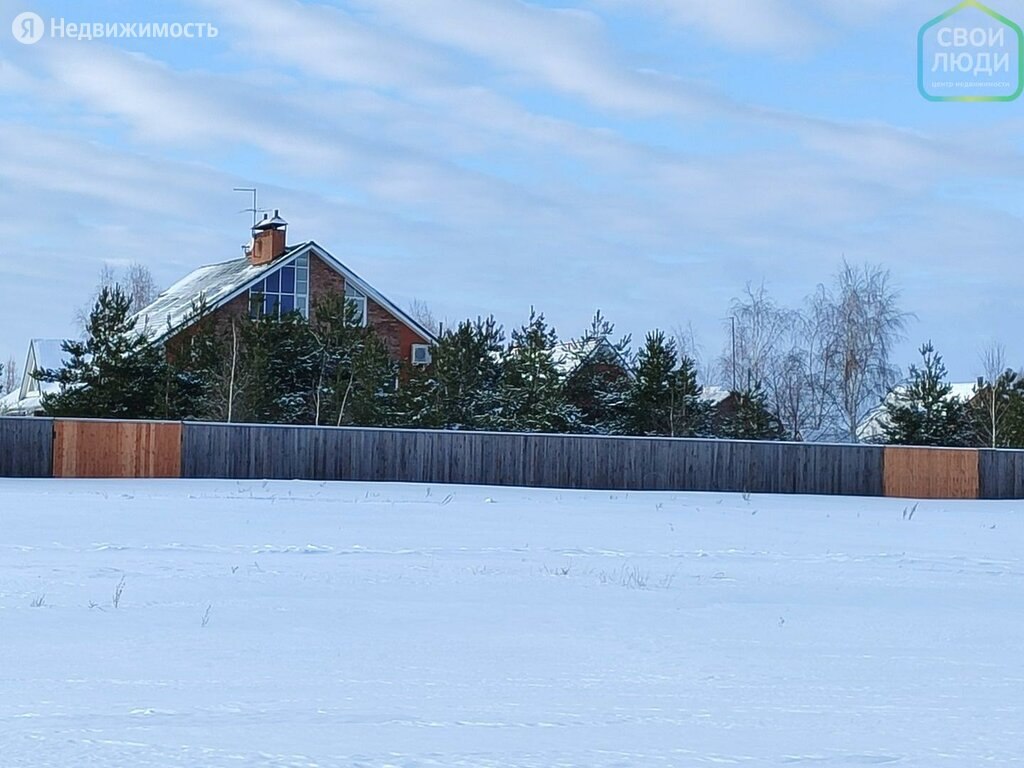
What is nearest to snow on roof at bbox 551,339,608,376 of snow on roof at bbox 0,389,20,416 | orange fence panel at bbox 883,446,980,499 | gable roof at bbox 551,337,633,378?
gable roof at bbox 551,337,633,378

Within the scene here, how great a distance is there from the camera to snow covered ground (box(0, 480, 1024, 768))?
5219 mm

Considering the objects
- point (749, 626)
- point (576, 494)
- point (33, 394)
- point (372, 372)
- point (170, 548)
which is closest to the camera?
point (749, 626)

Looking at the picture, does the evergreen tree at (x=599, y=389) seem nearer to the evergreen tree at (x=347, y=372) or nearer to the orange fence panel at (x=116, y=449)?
the evergreen tree at (x=347, y=372)

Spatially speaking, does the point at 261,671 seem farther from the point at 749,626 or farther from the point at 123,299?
the point at 123,299

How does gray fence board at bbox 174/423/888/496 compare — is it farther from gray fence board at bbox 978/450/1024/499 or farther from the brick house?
the brick house

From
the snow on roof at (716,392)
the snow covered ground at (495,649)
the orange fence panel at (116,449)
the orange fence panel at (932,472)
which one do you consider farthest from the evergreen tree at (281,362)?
the snow covered ground at (495,649)

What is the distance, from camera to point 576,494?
27.5 m

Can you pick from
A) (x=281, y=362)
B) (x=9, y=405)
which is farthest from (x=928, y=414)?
(x=9, y=405)

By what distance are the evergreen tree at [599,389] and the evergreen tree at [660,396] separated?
13.2 inches

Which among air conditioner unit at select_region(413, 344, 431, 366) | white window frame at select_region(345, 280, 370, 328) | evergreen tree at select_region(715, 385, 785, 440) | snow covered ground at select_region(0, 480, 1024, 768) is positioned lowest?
snow covered ground at select_region(0, 480, 1024, 768)

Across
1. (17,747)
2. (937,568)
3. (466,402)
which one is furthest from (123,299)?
(17,747)

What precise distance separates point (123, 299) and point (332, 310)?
6.11 m

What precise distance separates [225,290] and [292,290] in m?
2.48

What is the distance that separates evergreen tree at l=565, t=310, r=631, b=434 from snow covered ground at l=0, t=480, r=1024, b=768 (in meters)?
24.0
